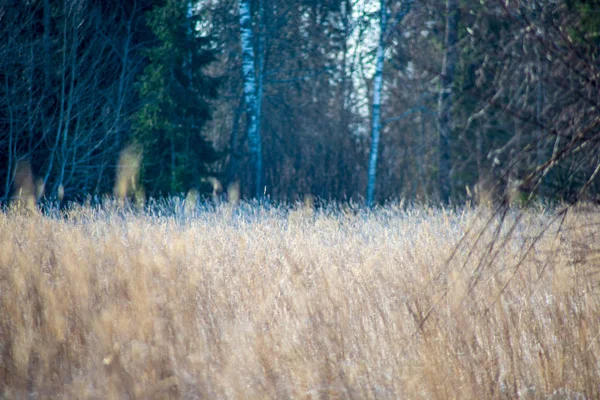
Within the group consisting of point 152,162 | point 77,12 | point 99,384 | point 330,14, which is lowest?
point 99,384

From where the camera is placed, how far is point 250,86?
1534 centimetres

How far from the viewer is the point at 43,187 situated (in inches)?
435

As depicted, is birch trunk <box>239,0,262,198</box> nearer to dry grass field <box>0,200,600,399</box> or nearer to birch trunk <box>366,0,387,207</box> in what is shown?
birch trunk <box>366,0,387,207</box>

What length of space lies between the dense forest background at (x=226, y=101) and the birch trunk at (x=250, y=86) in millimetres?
38

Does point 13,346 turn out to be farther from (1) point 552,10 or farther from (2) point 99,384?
(1) point 552,10

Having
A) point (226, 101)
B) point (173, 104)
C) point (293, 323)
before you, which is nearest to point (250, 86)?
point (173, 104)

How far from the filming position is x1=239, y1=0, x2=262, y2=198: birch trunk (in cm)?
1485

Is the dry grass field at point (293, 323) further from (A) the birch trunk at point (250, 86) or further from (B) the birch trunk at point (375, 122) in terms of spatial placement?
(A) the birch trunk at point (250, 86)

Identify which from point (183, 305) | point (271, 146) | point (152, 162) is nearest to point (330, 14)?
point (271, 146)

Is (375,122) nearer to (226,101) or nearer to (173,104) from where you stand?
(173,104)

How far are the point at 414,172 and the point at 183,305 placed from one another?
14262 millimetres

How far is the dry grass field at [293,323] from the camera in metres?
2.96

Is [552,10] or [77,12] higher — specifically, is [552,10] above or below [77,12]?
below

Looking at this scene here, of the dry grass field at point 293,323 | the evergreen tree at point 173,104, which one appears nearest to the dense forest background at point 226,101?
the evergreen tree at point 173,104
